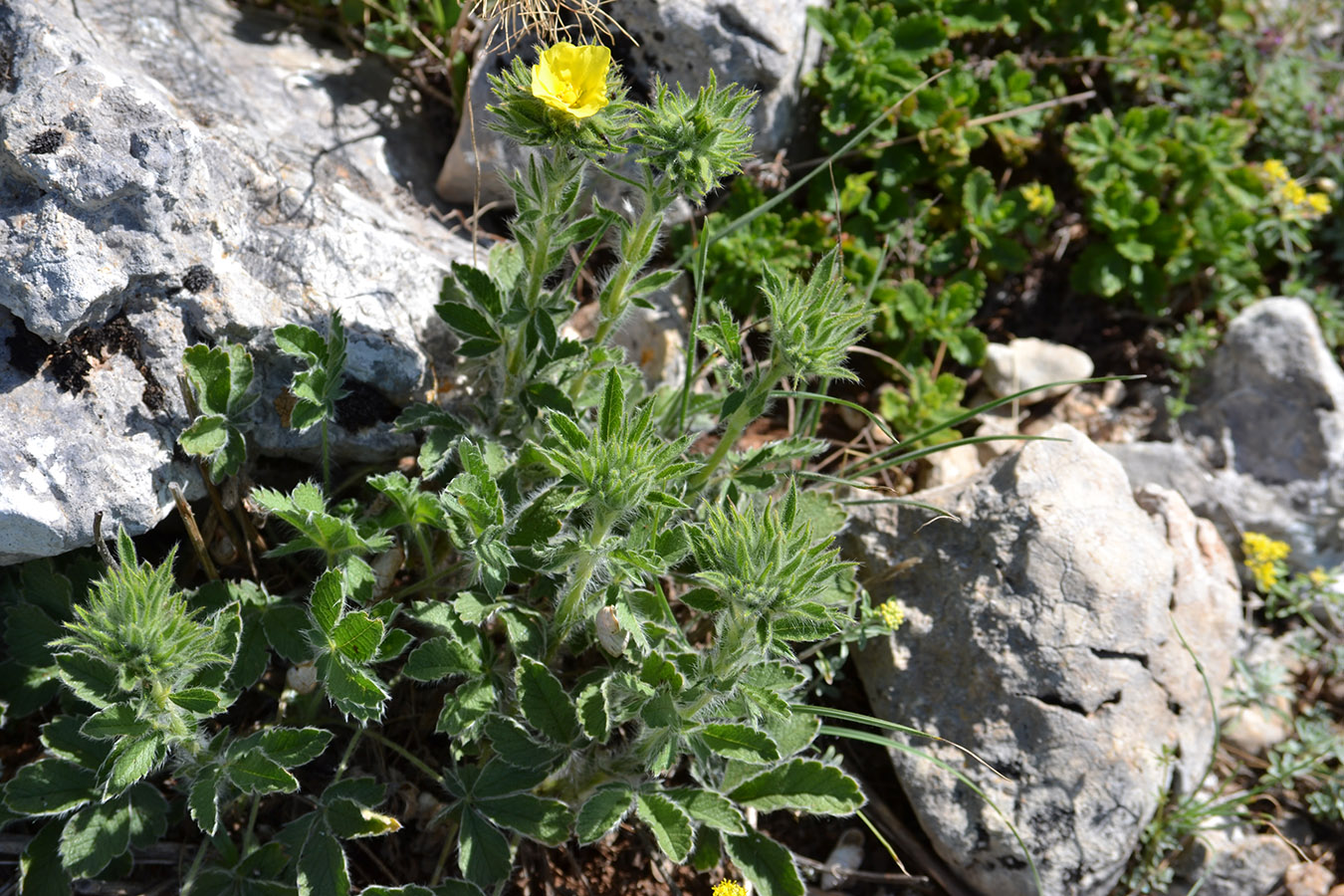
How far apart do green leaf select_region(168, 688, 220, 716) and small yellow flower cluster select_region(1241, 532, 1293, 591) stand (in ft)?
12.1

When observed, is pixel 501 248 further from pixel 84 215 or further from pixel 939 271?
pixel 939 271

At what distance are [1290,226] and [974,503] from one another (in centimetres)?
253

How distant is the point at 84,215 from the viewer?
2.76 metres

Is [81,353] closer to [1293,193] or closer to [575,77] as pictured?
[575,77]

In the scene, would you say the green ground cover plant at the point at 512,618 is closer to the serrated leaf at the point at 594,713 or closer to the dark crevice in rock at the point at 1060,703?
the serrated leaf at the point at 594,713

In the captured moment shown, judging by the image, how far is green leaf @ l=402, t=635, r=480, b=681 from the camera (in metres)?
2.71

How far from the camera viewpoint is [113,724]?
2445 millimetres

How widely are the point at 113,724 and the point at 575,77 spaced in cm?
189

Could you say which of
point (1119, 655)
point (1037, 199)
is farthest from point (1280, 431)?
point (1119, 655)

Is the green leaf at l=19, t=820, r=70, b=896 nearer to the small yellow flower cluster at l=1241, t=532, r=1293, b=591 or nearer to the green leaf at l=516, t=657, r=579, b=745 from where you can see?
the green leaf at l=516, t=657, r=579, b=745

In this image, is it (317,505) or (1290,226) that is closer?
(317,505)

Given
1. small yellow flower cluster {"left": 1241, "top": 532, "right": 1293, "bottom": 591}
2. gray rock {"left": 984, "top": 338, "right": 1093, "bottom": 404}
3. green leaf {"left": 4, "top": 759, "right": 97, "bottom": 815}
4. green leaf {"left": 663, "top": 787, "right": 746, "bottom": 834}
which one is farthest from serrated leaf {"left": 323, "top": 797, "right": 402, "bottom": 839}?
small yellow flower cluster {"left": 1241, "top": 532, "right": 1293, "bottom": 591}

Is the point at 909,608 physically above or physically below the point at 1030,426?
below

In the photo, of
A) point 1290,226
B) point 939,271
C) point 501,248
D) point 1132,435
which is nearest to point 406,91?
point 501,248
